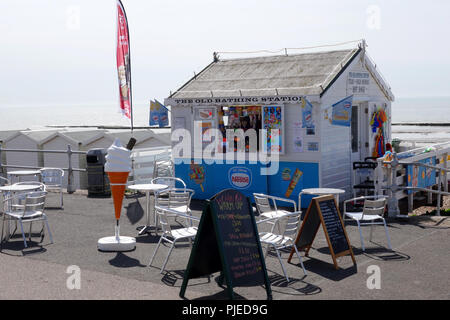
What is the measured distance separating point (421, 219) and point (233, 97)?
4.63 meters

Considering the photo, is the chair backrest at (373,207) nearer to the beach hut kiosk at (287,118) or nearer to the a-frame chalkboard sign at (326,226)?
the a-frame chalkboard sign at (326,226)

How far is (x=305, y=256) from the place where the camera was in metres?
8.78

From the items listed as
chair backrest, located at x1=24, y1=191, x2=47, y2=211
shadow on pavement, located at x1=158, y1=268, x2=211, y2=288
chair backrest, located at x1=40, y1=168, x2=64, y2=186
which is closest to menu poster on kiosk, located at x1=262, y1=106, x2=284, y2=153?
chair backrest, located at x1=40, y1=168, x2=64, y2=186

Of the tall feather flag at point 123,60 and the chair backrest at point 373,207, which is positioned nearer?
the chair backrest at point 373,207

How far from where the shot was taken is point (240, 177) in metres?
13.4

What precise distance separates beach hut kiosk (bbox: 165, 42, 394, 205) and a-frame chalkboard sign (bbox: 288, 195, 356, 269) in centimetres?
417

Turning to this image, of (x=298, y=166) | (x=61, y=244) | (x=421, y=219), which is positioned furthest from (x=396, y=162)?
(x=61, y=244)

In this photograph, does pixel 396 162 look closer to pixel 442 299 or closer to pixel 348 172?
pixel 348 172

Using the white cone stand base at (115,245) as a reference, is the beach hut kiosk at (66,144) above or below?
above

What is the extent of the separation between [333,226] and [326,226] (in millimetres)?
163

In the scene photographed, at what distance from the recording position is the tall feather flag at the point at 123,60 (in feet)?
44.9

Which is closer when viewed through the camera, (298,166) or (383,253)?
(383,253)

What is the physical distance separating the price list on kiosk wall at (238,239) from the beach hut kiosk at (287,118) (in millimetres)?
5680

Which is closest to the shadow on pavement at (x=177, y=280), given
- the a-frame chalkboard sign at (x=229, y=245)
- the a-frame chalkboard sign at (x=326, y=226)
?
the a-frame chalkboard sign at (x=229, y=245)
